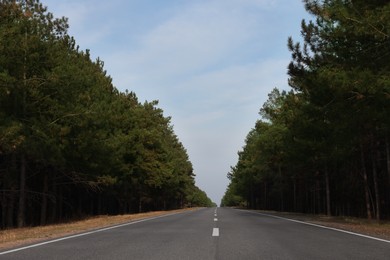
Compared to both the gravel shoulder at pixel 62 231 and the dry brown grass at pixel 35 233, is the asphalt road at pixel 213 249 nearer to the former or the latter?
the gravel shoulder at pixel 62 231

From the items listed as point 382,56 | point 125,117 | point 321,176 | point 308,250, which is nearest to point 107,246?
point 308,250

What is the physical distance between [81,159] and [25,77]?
7857 mm

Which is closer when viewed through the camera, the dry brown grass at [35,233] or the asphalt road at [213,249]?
the asphalt road at [213,249]

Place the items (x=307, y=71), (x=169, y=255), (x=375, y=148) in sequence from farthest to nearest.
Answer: (x=375, y=148) → (x=307, y=71) → (x=169, y=255)

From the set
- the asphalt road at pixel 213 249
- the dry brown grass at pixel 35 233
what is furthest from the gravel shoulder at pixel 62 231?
the asphalt road at pixel 213 249

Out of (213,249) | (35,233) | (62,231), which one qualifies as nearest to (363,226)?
(213,249)

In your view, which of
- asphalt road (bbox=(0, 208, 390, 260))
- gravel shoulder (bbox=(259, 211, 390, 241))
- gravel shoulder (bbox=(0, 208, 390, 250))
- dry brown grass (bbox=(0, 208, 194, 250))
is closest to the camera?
asphalt road (bbox=(0, 208, 390, 260))

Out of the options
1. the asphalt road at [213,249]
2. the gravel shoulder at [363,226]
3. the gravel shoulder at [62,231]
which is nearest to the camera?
the asphalt road at [213,249]

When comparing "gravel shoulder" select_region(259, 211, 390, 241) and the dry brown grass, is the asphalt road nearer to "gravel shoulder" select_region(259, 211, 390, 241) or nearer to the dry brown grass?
the dry brown grass

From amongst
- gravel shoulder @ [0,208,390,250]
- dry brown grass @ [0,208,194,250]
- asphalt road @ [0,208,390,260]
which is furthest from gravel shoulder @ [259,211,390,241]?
dry brown grass @ [0,208,194,250]

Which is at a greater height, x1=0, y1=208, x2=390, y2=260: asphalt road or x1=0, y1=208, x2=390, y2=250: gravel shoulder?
x1=0, y1=208, x2=390, y2=260: asphalt road

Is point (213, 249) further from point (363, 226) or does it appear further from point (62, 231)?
point (363, 226)

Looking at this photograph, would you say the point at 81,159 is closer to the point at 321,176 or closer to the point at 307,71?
the point at 307,71

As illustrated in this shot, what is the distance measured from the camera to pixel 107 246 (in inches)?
378
